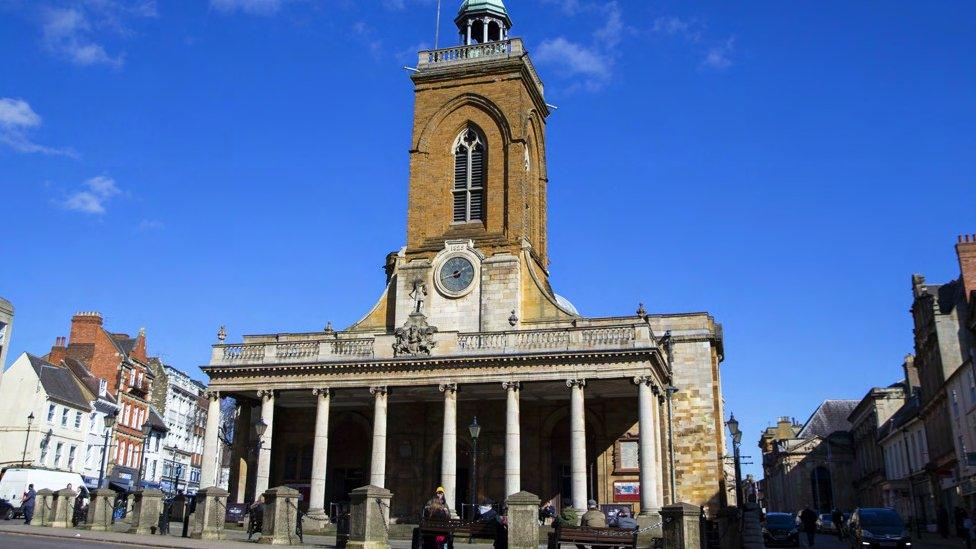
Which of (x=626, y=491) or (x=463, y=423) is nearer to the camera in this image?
(x=626, y=491)

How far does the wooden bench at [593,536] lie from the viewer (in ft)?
61.6

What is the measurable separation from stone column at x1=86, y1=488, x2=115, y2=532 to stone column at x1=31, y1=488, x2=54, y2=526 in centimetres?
203

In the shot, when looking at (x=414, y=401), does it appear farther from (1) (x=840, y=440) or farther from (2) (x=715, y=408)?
(1) (x=840, y=440)

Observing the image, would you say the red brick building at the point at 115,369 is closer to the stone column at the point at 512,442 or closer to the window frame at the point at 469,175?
the window frame at the point at 469,175

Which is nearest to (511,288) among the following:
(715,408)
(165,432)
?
(715,408)

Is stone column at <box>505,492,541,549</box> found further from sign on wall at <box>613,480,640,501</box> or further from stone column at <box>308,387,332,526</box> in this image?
sign on wall at <box>613,480,640,501</box>

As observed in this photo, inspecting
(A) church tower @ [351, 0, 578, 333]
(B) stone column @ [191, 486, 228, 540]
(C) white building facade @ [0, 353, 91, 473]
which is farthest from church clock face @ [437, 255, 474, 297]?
(C) white building facade @ [0, 353, 91, 473]

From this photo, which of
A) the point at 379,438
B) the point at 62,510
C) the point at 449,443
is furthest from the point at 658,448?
the point at 62,510

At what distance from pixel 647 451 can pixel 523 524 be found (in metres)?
14.2

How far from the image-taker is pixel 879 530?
93.9 ft

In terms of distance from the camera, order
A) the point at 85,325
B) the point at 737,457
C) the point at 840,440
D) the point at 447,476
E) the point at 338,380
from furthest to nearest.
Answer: the point at 840,440
the point at 85,325
the point at 338,380
the point at 447,476
the point at 737,457

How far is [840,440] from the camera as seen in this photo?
85250 millimetres

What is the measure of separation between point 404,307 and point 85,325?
34.9 metres

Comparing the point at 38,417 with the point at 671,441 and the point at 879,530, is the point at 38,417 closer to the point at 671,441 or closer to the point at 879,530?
the point at 671,441
